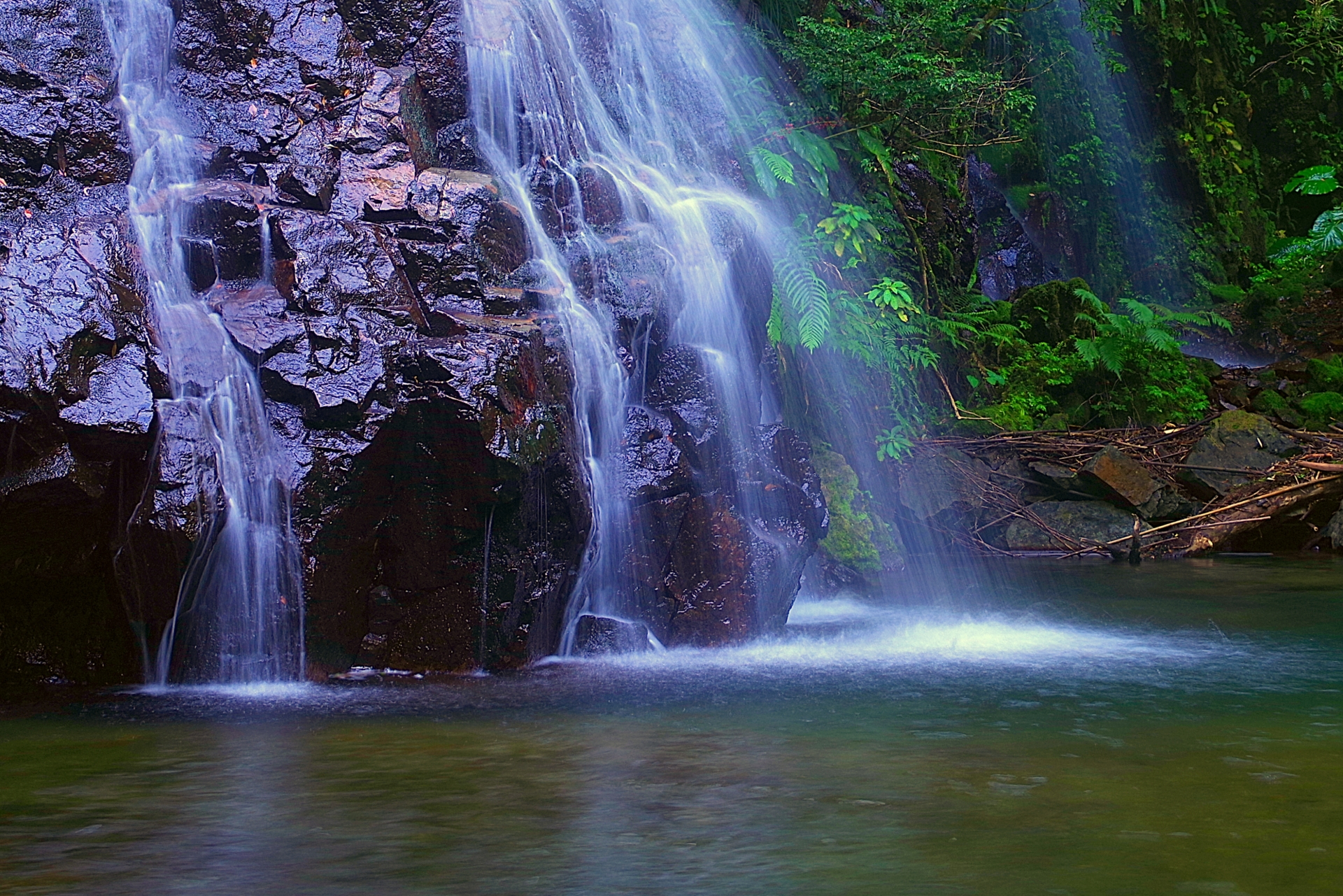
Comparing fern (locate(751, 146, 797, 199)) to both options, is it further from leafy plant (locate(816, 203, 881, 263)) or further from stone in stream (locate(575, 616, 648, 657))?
stone in stream (locate(575, 616, 648, 657))

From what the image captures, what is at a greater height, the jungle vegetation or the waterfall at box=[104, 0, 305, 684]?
the jungle vegetation

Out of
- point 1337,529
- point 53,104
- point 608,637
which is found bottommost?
point 608,637

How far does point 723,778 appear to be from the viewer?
4086 millimetres

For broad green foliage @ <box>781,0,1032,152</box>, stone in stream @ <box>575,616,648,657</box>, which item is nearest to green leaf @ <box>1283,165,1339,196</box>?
broad green foliage @ <box>781,0,1032,152</box>

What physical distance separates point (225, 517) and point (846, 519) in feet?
18.4

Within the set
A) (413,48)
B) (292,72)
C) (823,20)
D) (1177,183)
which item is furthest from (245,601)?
(1177,183)

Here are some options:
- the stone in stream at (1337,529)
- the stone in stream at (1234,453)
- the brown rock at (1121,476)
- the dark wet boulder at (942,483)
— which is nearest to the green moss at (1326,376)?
the stone in stream at (1234,453)

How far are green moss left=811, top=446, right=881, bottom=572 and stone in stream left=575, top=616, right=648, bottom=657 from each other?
10.2ft

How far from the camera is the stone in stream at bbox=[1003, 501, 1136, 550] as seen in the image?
38.8 feet

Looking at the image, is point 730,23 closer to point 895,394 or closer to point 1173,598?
point 895,394

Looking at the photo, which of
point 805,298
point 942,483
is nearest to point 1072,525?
point 942,483

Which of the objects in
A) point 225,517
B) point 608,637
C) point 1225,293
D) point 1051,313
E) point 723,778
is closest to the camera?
point 723,778

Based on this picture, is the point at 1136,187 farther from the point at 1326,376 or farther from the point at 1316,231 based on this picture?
the point at 1326,376

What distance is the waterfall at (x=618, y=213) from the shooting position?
725cm
